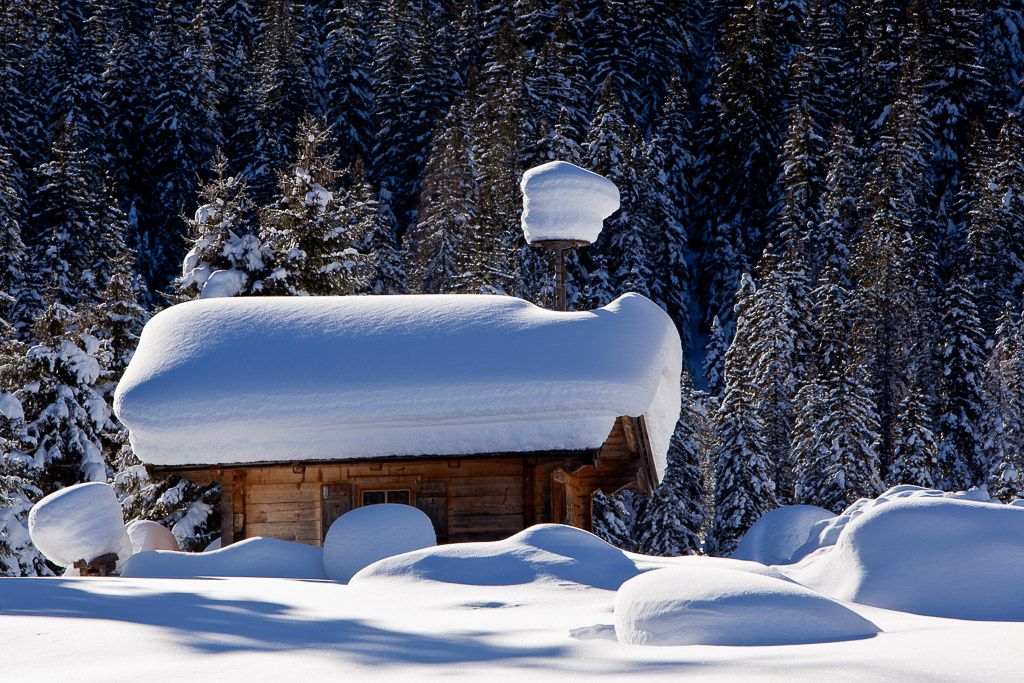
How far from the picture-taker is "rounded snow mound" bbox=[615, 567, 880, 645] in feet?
15.1

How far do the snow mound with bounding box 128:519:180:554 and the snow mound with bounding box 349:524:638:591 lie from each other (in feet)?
17.0

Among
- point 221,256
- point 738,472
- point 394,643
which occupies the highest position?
point 221,256

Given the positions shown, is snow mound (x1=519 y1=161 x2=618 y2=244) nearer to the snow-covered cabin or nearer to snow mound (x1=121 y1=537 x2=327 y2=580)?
the snow-covered cabin

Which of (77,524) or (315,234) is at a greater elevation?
(315,234)

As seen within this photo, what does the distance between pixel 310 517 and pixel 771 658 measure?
828cm

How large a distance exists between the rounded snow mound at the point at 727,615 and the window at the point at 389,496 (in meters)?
6.66

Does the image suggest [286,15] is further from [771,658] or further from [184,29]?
[771,658]

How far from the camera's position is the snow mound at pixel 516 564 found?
684cm

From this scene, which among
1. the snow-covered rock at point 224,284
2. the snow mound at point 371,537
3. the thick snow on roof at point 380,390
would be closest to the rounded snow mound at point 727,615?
the snow mound at point 371,537

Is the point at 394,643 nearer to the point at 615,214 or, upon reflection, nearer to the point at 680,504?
the point at 680,504

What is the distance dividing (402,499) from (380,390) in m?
1.71

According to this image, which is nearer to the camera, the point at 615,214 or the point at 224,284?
the point at 224,284

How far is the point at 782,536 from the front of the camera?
56.9 ft

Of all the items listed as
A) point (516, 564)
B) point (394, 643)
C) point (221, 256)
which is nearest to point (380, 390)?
point (516, 564)
